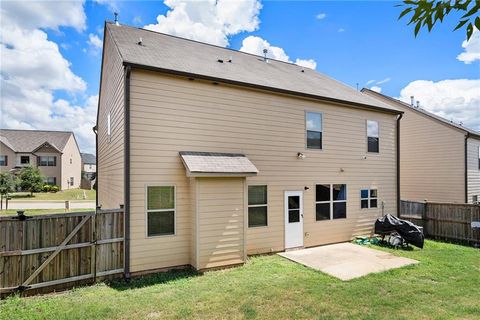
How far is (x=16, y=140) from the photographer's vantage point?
125 ft

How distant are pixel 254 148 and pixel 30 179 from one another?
107 ft

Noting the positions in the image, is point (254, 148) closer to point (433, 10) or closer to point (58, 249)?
point (58, 249)

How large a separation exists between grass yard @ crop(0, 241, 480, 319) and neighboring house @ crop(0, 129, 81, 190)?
126ft

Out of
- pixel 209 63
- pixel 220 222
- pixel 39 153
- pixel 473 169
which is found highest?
pixel 209 63

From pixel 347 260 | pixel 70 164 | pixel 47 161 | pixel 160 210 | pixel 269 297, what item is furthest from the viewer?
pixel 70 164

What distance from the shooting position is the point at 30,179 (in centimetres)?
3083

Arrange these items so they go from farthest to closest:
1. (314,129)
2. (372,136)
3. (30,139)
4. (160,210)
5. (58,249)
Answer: (30,139)
(372,136)
(314,129)
(160,210)
(58,249)

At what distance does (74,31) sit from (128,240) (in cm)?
886

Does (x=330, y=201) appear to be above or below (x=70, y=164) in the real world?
below

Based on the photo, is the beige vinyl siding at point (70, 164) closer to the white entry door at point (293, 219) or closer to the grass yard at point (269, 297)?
the white entry door at point (293, 219)

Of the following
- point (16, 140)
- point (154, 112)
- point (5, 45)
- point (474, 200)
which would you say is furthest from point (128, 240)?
point (16, 140)

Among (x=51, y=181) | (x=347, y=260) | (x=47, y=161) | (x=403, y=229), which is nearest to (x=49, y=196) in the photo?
(x=51, y=181)

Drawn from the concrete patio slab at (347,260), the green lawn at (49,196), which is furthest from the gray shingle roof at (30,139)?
the concrete patio slab at (347,260)

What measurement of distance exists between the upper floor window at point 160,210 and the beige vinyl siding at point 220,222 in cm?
79
